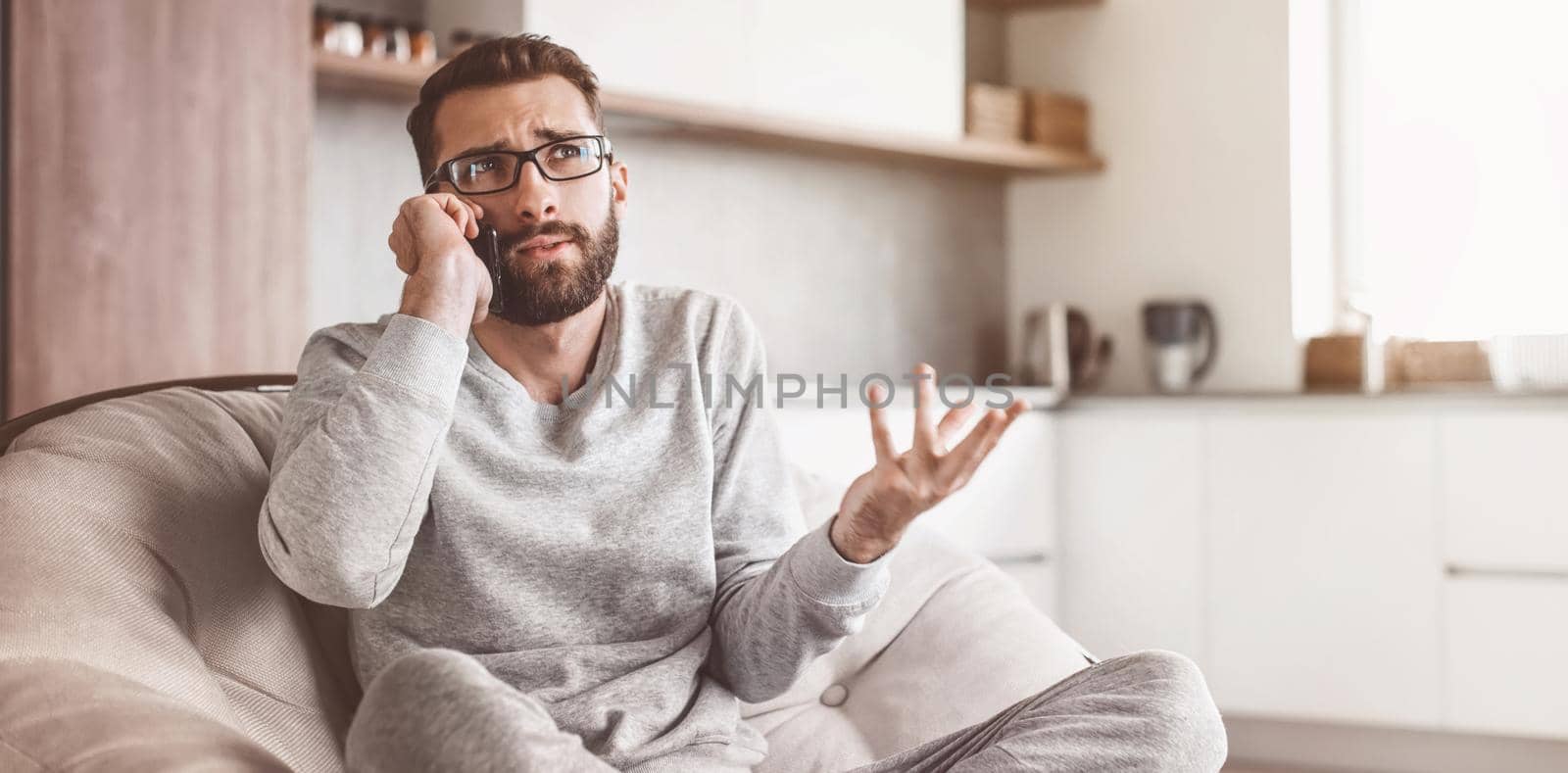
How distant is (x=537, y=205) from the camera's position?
5.41 feet

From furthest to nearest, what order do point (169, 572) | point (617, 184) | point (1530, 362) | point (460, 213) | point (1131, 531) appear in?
point (1131, 531) < point (1530, 362) < point (617, 184) < point (460, 213) < point (169, 572)

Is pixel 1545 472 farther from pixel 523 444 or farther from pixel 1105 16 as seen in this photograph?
pixel 523 444

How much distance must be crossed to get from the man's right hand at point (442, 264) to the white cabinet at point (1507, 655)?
2694 millimetres

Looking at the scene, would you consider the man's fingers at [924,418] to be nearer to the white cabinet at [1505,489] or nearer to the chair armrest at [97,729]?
the chair armrest at [97,729]

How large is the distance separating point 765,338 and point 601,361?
89.0 inches

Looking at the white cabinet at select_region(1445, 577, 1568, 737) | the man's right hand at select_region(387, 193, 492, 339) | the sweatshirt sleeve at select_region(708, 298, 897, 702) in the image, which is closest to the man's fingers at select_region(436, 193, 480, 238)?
the man's right hand at select_region(387, 193, 492, 339)

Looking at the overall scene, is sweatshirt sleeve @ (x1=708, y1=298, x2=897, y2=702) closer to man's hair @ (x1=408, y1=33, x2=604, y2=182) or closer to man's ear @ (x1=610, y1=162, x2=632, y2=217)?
man's ear @ (x1=610, y1=162, x2=632, y2=217)

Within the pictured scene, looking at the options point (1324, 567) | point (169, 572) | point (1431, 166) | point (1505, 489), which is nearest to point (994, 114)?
point (1431, 166)

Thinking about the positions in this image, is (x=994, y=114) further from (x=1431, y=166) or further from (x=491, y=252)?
(x=491, y=252)

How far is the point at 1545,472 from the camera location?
3361 mm

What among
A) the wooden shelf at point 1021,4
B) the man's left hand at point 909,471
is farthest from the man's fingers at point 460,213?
the wooden shelf at point 1021,4

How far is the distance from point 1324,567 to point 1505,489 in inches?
17.9

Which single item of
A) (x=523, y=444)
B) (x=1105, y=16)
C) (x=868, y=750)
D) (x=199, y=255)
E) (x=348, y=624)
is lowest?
(x=868, y=750)

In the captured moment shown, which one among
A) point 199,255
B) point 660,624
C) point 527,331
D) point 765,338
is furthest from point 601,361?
point 765,338
